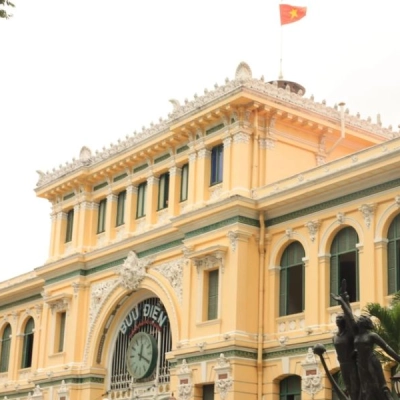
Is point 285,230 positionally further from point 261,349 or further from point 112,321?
point 112,321

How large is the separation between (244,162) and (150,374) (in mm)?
8718

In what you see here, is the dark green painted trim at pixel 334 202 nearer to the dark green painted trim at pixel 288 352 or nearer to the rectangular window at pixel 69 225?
the dark green painted trim at pixel 288 352

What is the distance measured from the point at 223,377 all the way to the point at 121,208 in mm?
10448

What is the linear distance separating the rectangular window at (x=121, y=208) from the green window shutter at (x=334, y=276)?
11.1 meters

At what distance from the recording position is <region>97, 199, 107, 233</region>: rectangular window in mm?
39094

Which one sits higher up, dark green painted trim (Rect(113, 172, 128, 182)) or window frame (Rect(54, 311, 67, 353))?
dark green painted trim (Rect(113, 172, 128, 182))

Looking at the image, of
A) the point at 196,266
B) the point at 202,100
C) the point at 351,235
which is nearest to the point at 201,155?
the point at 202,100

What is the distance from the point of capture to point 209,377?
101 feet

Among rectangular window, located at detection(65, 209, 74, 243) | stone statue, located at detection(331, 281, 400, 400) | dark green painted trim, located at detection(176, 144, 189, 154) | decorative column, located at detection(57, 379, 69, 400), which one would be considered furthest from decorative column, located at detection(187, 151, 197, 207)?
stone statue, located at detection(331, 281, 400, 400)

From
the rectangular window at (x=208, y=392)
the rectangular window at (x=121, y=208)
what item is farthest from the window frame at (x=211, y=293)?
the rectangular window at (x=121, y=208)

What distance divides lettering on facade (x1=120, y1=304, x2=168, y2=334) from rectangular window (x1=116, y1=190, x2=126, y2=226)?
3599mm

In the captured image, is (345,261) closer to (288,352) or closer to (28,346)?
(288,352)

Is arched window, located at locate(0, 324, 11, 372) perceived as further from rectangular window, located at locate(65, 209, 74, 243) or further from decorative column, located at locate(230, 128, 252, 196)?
decorative column, located at locate(230, 128, 252, 196)

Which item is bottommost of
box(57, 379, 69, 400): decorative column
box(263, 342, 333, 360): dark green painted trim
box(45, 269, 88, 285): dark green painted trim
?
box(57, 379, 69, 400): decorative column
